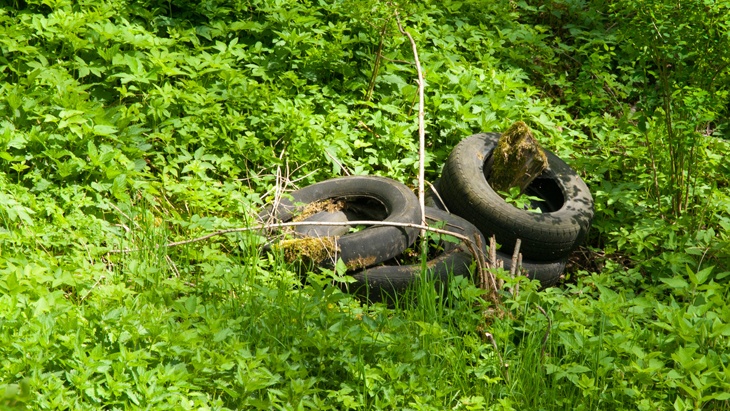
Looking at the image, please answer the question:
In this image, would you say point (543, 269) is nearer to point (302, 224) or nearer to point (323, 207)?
point (323, 207)

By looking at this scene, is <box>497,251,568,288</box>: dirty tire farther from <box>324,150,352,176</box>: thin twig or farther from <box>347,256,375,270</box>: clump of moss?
<box>324,150,352,176</box>: thin twig

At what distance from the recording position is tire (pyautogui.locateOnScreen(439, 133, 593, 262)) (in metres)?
5.64

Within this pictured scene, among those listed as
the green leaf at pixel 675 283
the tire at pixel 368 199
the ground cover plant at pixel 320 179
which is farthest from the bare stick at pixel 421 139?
the green leaf at pixel 675 283

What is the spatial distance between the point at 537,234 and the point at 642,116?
174 cm

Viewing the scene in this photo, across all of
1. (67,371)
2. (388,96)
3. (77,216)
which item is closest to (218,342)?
(67,371)

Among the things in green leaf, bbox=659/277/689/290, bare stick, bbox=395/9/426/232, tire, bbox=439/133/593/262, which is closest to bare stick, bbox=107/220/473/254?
bare stick, bbox=395/9/426/232

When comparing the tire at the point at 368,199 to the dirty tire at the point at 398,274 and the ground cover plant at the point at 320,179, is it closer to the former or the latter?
the dirty tire at the point at 398,274

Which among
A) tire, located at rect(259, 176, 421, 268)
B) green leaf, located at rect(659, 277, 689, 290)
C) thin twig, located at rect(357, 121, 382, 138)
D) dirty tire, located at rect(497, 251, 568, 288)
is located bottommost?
dirty tire, located at rect(497, 251, 568, 288)

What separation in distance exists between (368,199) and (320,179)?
52cm

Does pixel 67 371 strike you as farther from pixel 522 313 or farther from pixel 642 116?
pixel 642 116

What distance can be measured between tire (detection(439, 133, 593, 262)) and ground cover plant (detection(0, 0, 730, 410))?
1.02 ft

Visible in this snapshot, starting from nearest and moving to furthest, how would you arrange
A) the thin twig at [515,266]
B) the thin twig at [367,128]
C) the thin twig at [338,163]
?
the thin twig at [515,266], the thin twig at [338,163], the thin twig at [367,128]

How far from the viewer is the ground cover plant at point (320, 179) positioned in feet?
12.4

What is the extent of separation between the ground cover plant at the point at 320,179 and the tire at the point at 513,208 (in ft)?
1.02
